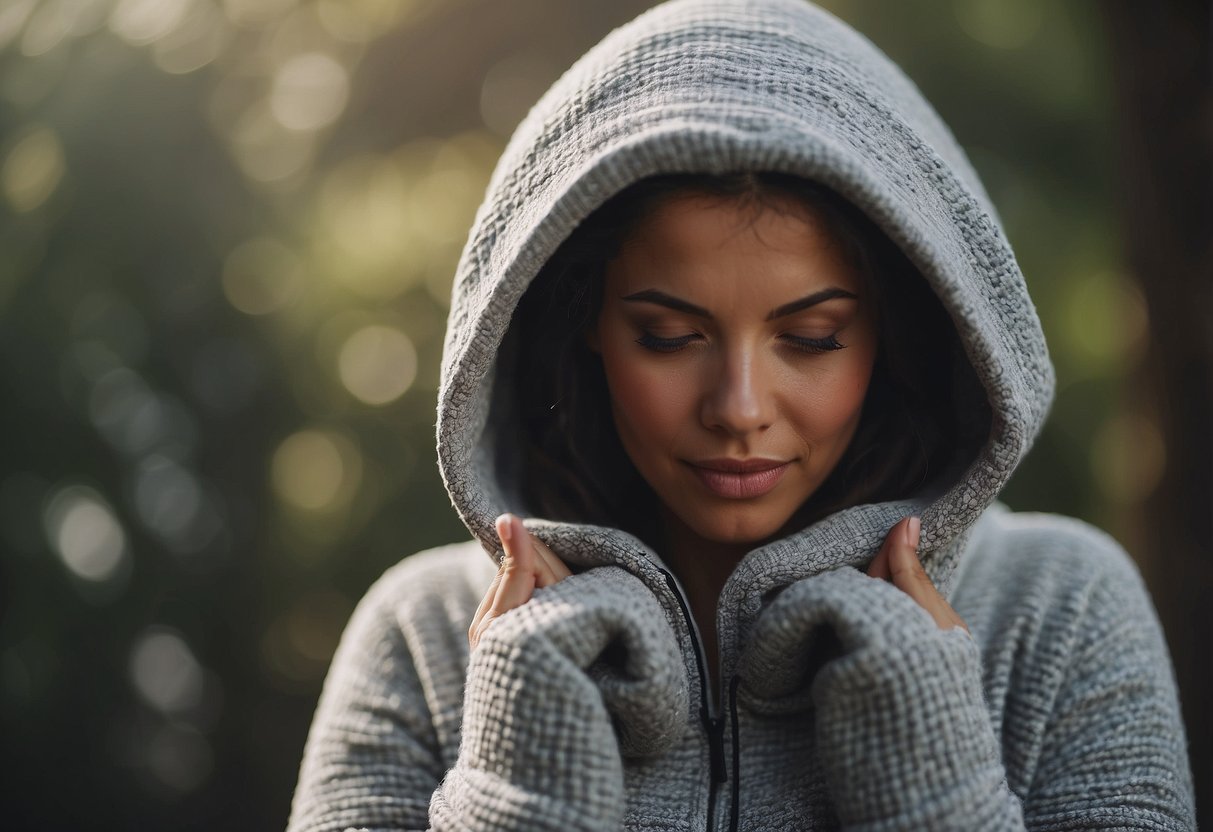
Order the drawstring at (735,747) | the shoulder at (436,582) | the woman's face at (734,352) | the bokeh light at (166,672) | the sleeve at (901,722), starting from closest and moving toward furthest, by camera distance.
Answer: the sleeve at (901,722), the woman's face at (734,352), the drawstring at (735,747), the shoulder at (436,582), the bokeh light at (166,672)

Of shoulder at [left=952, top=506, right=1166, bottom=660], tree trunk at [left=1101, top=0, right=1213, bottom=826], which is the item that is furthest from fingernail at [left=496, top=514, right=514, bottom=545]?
tree trunk at [left=1101, top=0, right=1213, bottom=826]

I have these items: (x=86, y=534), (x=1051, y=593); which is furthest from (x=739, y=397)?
(x=86, y=534)

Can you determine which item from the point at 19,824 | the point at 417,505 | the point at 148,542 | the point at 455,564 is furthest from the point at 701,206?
the point at 19,824

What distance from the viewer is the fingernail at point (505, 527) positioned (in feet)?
4.33

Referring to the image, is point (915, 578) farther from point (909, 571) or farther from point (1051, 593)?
point (1051, 593)

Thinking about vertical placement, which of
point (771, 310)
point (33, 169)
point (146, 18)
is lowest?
point (771, 310)

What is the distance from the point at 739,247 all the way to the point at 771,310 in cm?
8

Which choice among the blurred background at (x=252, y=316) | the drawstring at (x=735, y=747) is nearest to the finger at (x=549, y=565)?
the drawstring at (x=735, y=747)

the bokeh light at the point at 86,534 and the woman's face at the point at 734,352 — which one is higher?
the woman's face at the point at 734,352

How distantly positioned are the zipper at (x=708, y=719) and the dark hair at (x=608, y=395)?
22cm

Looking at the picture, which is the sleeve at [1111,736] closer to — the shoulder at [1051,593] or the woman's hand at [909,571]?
the shoulder at [1051,593]

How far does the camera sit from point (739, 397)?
48.1 inches

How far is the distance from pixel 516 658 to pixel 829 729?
1.15 ft

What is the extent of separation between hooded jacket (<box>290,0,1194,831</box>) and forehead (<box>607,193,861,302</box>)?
5cm
